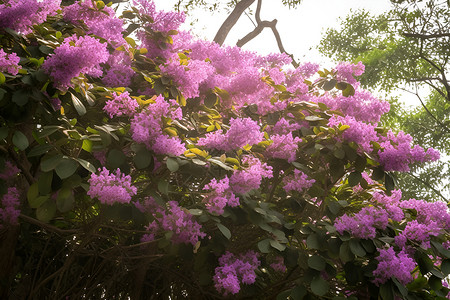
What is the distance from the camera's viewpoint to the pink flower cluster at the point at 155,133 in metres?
2.63

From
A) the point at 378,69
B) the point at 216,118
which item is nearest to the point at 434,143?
the point at 378,69

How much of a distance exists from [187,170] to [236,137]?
383 mm

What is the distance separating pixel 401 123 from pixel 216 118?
16.2 m

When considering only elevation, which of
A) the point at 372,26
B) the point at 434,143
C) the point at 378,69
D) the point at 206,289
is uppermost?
the point at 372,26

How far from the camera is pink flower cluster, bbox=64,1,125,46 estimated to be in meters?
3.65

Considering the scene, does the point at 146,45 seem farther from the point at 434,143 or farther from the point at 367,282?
the point at 434,143

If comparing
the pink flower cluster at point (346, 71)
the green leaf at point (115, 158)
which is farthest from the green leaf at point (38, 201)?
the pink flower cluster at point (346, 71)

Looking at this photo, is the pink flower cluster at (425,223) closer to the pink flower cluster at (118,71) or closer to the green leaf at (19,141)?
the pink flower cluster at (118,71)

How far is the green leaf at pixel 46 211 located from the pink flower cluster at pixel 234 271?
1025mm

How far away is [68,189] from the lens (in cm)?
252

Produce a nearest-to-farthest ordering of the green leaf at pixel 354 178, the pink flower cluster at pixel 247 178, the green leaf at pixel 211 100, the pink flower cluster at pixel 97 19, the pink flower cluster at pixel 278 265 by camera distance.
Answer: the pink flower cluster at pixel 247 178
the green leaf at pixel 354 178
the pink flower cluster at pixel 97 19
the green leaf at pixel 211 100
the pink flower cluster at pixel 278 265

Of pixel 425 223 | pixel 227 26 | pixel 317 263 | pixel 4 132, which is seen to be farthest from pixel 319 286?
pixel 227 26

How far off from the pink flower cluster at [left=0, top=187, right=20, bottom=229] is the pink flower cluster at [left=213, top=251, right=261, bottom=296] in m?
1.39

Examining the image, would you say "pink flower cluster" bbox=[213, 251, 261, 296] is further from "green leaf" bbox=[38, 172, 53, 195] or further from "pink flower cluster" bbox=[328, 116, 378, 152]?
"green leaf" bbox=[38, 172, 53, 195]
